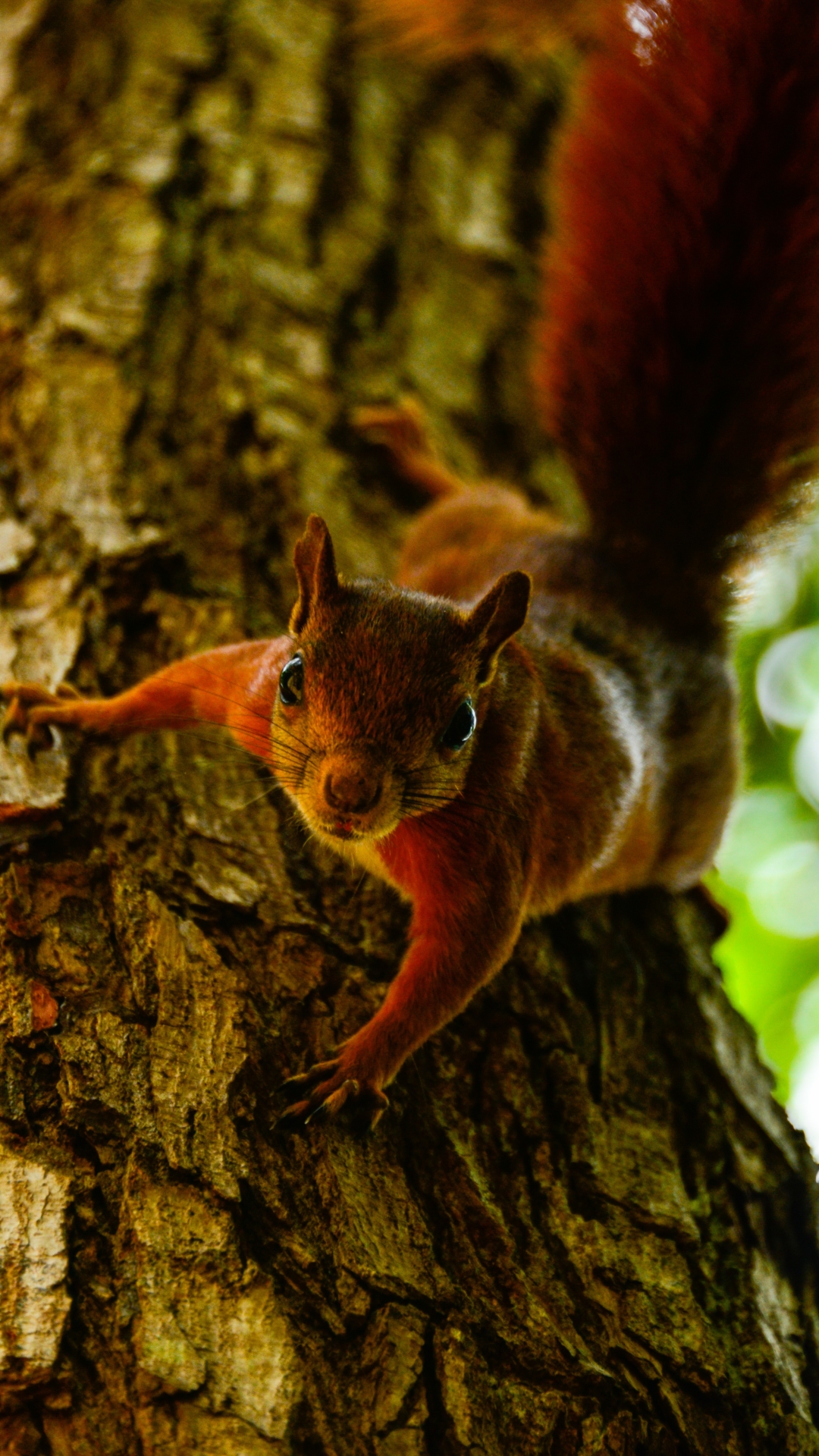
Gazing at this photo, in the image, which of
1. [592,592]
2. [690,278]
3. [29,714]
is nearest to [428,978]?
[29,714]

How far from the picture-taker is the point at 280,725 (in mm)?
1733

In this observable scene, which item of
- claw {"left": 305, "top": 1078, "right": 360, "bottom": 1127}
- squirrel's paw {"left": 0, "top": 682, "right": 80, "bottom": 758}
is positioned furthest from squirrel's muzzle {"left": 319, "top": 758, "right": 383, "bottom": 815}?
squirrel's paw {"left": 0, "top": 682, "right": 80, "bottom": 758}

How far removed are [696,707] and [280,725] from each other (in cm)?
105

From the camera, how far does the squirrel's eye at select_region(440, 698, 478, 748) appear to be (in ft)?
5.39

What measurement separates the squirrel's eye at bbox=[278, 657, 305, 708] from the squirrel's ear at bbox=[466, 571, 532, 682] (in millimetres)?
245

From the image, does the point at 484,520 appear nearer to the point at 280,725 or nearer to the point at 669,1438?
the point at 280,725

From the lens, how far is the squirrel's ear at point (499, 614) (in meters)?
1.66

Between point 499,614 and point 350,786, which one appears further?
point 499,614

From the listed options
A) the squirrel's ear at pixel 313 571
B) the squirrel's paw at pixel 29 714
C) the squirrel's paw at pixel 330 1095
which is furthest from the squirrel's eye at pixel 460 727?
the squirrel's paw at pixel 29 714

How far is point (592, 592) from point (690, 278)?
635 millimetres

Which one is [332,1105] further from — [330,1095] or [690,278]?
[690,278]

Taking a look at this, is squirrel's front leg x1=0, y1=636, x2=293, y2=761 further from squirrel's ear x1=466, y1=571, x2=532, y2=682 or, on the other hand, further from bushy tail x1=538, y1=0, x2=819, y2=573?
bushy tail x1=538, y1=0, x2=819, y2=573

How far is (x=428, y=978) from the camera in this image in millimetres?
1646

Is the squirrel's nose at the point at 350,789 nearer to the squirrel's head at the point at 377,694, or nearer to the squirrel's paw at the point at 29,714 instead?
the squirrel's head at the point at 377,694
